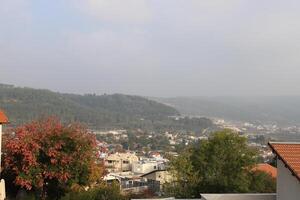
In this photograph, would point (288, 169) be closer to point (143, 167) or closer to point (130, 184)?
point (130, 184)

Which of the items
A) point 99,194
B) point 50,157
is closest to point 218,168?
point 99,194

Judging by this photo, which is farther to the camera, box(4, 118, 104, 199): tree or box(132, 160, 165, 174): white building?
box(132, 160, 165, 174): white building

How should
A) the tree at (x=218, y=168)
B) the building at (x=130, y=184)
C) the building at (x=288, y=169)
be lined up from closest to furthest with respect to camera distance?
the building at (x=288, y=169)
the tree at (x=218, y=168)
the building at (x=130, y=184)

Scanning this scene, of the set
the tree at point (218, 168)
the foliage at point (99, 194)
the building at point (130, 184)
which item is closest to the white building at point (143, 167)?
the building at point (130, 184)

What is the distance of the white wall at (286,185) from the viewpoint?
37.8 feet

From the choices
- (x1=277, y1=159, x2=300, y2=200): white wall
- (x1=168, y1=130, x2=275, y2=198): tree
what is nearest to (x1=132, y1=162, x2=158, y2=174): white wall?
(x1=168, y1=130, x2=275, y2=198): tree

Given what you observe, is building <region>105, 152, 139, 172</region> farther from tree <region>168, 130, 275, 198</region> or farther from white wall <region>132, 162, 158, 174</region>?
tree <region>168, 130, 275, 198</region>

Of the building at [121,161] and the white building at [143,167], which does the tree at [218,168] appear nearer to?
the white building at [143,167]

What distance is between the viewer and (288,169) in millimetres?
11922

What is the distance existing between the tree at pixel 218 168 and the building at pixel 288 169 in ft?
34.9

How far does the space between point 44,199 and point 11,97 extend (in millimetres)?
149710

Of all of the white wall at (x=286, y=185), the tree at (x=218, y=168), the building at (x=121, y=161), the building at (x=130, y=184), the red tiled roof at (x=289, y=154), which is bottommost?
the building at (x=121, y=161)

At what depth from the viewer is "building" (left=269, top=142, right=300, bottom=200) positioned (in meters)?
11.5

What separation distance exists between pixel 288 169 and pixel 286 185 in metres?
0.49
